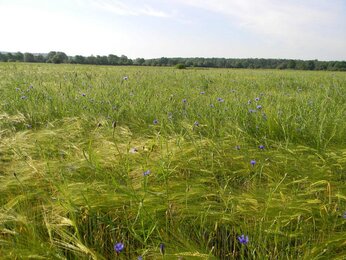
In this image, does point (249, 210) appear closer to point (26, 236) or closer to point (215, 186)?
point (215, 186)

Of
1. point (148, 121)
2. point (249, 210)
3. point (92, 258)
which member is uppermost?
point (148, 121)

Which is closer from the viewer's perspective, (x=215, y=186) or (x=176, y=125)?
(x=215, y=186)

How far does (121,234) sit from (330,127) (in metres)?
2.40

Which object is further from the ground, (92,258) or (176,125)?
(176,125)

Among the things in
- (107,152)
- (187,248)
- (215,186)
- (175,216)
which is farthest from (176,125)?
(187,248)

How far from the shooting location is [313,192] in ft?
5.57

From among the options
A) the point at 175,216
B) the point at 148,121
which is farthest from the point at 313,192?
the point at 148,121

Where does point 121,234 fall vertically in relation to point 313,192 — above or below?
below

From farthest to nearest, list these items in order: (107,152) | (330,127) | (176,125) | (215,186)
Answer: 1. (176,125)
2. (330,127)
3. (107,152)
4. (215,186)

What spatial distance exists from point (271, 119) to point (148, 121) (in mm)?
1486

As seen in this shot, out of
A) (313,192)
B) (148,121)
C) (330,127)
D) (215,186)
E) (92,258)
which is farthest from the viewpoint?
(148,121)

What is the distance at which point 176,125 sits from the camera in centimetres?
296

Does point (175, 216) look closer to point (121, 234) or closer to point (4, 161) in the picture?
point (121, 234)

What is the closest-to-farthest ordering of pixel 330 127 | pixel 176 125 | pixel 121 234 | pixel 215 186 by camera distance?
pixel 121 234
pixel 215 186
pixel 330 127
pixel 176 125
